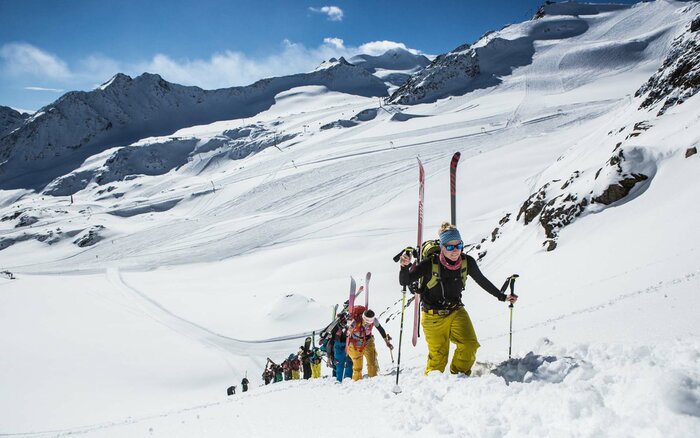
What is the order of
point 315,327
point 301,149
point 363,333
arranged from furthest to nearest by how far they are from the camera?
point 301,149 < point 315,327 < point 363,333

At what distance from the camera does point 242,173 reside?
277ft

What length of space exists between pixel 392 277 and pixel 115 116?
→ 19514 cm

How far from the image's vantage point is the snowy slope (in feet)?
13.5

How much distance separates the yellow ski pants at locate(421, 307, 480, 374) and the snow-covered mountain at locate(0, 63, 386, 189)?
18167cm

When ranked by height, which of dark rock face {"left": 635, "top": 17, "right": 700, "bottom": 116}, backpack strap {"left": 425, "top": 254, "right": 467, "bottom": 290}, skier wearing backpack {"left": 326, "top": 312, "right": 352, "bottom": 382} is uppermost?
dark rock face {"left": 635, "top": 17, "right": 700, "bottom": 116}

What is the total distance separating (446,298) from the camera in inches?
215

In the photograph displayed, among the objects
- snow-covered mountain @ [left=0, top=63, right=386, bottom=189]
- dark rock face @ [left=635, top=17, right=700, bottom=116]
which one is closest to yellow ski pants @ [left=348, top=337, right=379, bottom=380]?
dark rock face @ [left=635, top=17, right=700, bottom=116]

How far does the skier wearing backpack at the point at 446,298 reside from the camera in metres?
5.35

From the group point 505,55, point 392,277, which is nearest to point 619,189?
point 392,277

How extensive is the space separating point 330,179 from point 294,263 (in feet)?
85.8

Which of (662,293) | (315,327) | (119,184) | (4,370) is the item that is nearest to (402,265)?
(662,293)

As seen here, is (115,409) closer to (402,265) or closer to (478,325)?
(478,325)

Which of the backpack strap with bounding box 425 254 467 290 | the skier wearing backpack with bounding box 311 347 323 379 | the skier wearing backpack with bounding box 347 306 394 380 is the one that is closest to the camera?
the backpack strap with bounding box 425 254 467 290

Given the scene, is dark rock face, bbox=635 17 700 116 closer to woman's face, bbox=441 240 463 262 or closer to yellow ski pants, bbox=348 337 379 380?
yellow ski pants, bbox=348 337 379 380
